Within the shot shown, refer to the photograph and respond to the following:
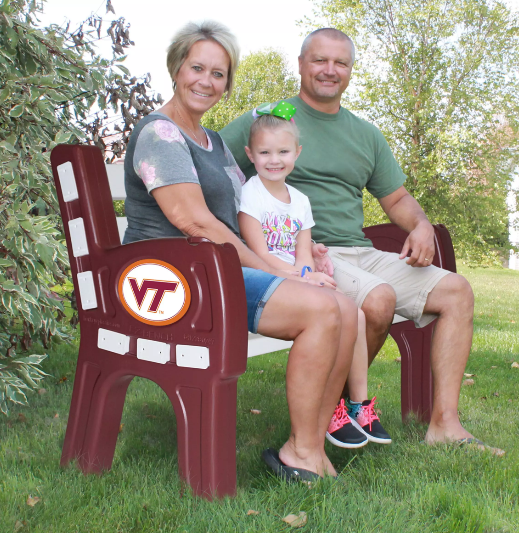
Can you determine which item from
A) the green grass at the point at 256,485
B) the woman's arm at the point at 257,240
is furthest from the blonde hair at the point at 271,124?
the green grass at the point at 256,485

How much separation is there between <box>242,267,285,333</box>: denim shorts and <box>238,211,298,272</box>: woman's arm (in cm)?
33

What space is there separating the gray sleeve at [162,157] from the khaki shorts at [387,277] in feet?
2.94

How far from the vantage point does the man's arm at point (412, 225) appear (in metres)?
2.78

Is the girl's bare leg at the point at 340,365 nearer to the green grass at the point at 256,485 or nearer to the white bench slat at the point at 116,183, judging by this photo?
the green grass at the point at 256,485

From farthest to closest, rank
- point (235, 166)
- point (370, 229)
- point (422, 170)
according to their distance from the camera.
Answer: point (422, 170) < point (370, 229) < point (235, 166)

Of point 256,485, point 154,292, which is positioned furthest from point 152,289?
point 256,485

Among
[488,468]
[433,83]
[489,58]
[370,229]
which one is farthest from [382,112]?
[488,468]

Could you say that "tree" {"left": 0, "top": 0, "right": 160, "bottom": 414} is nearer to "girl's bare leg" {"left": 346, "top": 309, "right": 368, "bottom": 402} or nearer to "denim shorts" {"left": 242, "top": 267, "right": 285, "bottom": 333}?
"denim shorts" {"left": 242, "top": 267, "right": 285, "bottom": 333}

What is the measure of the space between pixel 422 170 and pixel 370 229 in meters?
12.9

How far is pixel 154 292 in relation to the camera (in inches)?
76.5

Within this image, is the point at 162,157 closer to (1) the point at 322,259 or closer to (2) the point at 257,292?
(2) the point at 257,292

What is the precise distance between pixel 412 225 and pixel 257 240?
103cm

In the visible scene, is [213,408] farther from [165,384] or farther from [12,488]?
[12,488]

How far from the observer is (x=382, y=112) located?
53.0 feet
